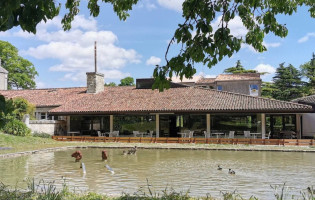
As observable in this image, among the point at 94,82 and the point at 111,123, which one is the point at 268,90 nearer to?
the point at 94,82

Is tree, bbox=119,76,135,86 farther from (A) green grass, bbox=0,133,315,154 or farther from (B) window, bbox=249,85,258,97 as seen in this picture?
(A) green grass, bbox=0,133,315,154

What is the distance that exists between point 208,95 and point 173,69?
2187 centimetres

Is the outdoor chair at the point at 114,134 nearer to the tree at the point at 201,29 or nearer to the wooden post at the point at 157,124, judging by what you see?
the wooden post at the point at 157,124

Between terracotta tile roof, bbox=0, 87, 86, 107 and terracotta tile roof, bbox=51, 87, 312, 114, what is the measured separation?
296 cm

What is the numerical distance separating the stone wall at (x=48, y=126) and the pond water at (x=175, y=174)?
11.0 meters

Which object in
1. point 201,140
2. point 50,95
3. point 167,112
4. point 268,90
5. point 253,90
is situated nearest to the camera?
point 201,140

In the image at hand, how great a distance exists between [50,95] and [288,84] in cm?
3313

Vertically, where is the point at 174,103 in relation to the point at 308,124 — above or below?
above

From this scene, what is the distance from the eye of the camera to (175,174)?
36.7 ft

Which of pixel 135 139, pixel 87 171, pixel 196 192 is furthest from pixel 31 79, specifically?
pixel 196 192

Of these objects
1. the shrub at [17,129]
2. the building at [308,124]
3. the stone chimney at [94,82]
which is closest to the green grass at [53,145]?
the shrub at [17,129]

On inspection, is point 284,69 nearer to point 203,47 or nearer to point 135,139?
point 135,139

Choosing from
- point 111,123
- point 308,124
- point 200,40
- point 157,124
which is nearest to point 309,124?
point 308,124

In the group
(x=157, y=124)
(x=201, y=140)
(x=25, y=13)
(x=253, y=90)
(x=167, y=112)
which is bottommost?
(x=201, y=140)
